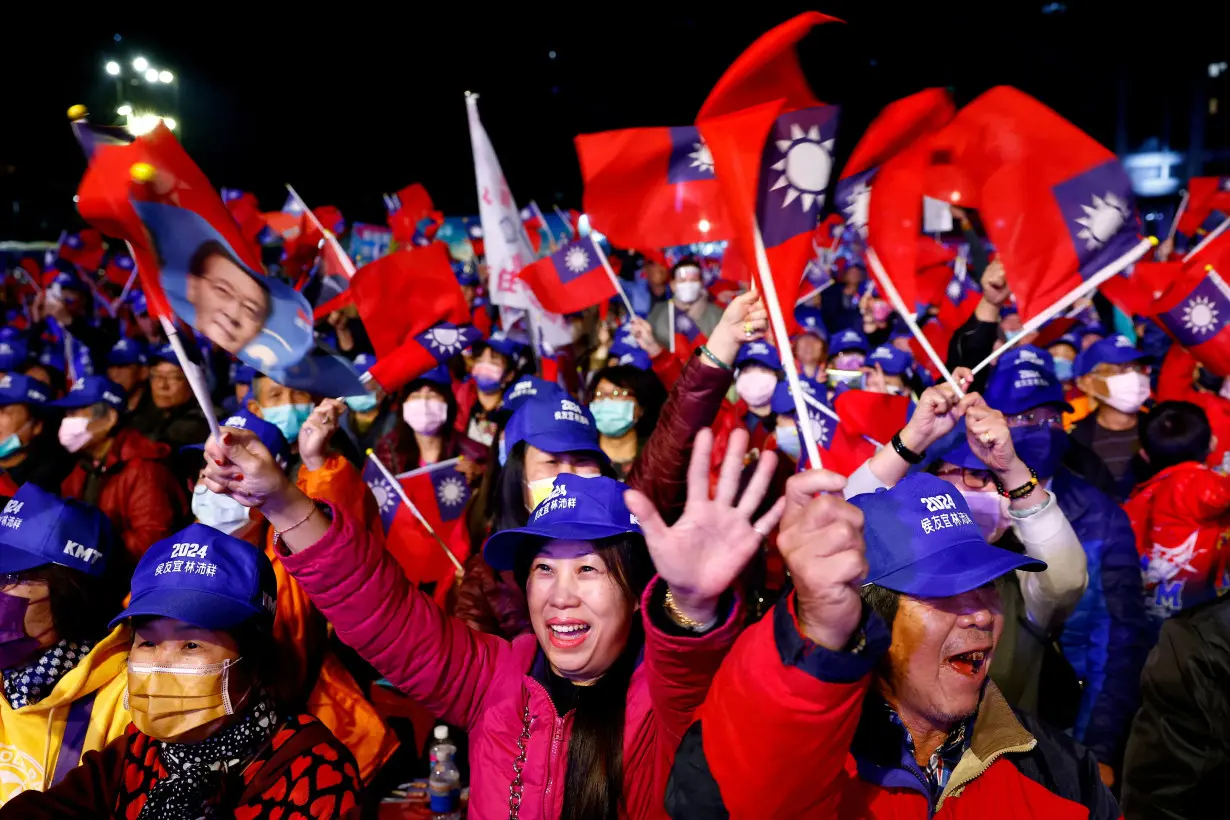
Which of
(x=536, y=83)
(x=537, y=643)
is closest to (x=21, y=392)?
(x=537, y=643)

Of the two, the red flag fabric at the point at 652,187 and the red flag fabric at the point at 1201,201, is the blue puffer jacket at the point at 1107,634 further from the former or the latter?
the red flag fabric at the point at 1201,201

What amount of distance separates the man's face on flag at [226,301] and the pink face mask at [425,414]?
9.66ft

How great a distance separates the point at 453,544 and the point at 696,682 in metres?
3.13

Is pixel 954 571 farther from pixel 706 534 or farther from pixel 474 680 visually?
pixel 474 680

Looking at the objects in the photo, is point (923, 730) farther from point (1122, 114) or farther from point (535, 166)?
point (1122, 114)

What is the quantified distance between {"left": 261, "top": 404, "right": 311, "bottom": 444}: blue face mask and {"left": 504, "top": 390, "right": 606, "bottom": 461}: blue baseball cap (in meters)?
1.94

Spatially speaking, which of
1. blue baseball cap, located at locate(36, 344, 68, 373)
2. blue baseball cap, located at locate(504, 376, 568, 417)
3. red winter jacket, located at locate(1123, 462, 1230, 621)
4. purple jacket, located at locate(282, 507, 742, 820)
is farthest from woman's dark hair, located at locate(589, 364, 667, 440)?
blue baseball cap, located at locate(36, 344, 68, 373)

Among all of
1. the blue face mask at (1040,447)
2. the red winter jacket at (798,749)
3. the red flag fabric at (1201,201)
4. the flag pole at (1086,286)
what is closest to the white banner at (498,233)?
the blue face mask at (1040,447)

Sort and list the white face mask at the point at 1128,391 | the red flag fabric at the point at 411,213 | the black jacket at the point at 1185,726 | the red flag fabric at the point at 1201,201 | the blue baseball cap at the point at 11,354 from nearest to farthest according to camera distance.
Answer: the black jacket at the point at 1185,726 → the white face mask at the point at 1128,391 → the blue baseball cap at the point at 11,354 → the red flag fabric at the point at 1201,201 → the red flag fabric at the point at 411,213

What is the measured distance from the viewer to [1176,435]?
453cm

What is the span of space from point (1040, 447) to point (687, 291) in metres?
4.96

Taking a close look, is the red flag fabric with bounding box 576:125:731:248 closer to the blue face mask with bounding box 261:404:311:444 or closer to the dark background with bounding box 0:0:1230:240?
the blue face mask with bounding box 261:404:311:444

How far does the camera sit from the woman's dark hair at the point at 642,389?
15.9ft

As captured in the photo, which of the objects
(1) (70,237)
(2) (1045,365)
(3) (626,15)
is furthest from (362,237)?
(2) (1045,365)
